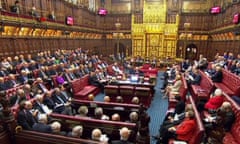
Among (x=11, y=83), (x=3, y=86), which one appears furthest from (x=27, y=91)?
(x=11, y=83)

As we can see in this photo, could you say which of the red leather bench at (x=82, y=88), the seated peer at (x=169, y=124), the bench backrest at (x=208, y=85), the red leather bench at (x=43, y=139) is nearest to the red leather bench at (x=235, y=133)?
the seated peer at (x=169, y=124)

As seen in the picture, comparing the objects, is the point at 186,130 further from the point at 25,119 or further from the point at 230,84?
the point at 230,84

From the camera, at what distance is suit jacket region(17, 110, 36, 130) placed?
3.84m

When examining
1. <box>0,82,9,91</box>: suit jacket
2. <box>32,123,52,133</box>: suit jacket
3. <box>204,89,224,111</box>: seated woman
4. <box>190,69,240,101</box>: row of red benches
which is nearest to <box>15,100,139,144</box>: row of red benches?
<box>32,123,52,133</box>: suit jacket

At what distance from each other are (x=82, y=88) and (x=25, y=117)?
446cm

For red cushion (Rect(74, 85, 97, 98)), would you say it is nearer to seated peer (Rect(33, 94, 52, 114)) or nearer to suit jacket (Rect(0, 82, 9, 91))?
seated peer (Rect(33, 94, 52, 114))

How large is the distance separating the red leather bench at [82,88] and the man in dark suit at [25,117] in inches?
127

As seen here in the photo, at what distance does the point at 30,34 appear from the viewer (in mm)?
11586

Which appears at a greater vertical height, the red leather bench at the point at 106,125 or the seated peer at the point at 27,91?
the seated peer at the point at 27,91

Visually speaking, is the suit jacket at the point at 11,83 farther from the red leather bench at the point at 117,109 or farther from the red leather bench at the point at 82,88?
the red leather bench at the point at 117,109

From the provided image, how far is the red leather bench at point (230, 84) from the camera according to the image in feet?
20.3

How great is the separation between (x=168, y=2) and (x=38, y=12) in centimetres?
1426

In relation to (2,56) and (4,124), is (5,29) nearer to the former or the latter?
(2,56)

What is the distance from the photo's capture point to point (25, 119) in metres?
3.90
